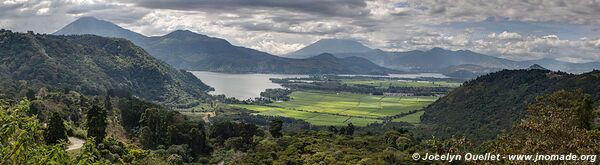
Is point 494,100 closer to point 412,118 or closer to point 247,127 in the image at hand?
point 412,118

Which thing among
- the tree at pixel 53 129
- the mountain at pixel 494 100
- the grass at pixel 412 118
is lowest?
the grass at pixel 412 118

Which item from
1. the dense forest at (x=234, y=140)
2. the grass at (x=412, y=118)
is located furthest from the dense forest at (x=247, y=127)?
the grass at (x=412, y=118)

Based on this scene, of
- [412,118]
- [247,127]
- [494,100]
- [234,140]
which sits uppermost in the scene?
[247,127]

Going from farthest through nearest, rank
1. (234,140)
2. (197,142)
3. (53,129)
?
(234,140) → (197,142) → (53,129)

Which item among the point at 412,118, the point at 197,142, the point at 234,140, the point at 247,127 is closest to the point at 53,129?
the point at 197,142

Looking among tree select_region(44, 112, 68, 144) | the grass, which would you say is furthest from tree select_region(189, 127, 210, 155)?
the grass

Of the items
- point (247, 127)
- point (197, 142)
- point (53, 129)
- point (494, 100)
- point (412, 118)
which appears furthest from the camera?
point (412, 118)

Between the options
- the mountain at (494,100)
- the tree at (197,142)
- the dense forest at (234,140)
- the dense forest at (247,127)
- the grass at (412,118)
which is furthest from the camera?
the grass at (412,118)

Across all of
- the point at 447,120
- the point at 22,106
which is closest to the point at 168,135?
the point at 22,106

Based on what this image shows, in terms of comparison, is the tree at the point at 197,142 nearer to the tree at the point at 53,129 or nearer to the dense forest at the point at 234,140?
the dense forest at the point at 234,140
